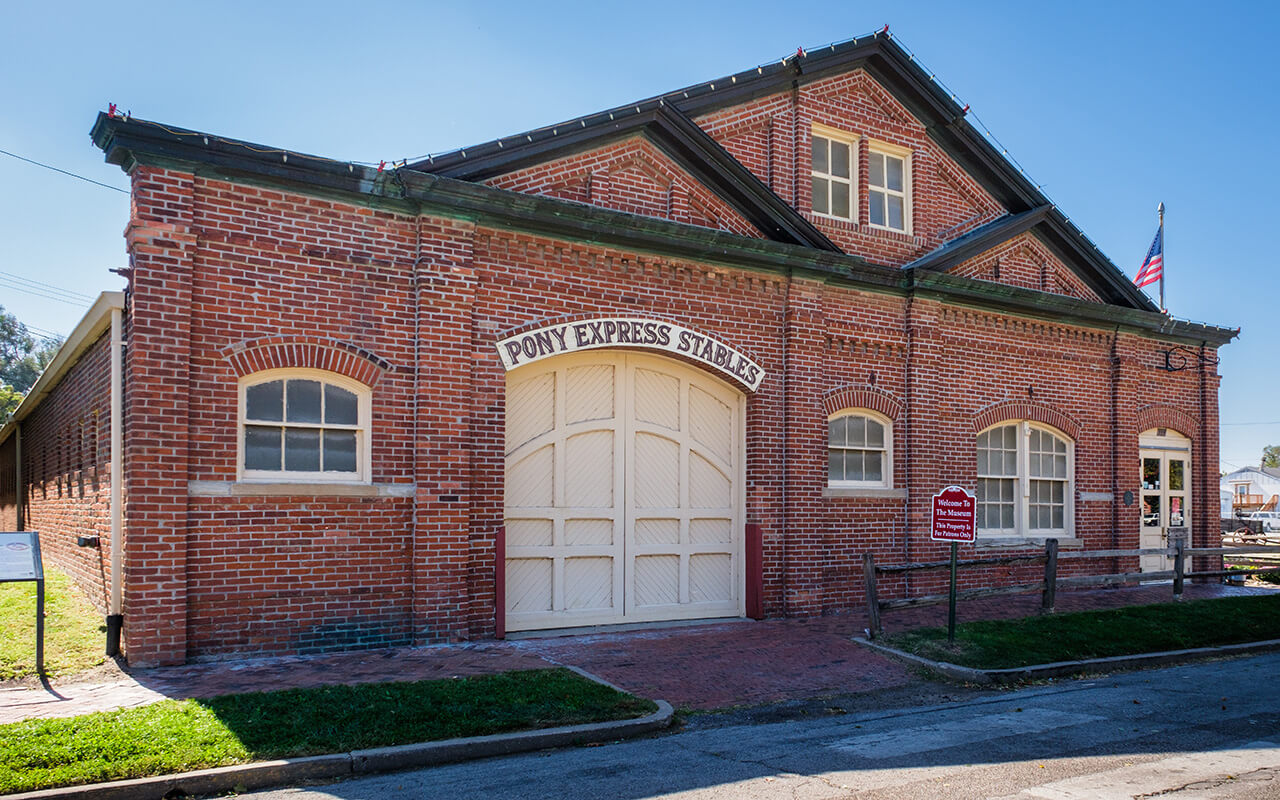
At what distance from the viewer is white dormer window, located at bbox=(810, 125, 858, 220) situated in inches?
572

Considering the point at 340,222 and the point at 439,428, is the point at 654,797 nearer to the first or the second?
the point at 439,428

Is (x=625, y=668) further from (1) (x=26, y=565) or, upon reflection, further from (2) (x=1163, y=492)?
(2) (x=1163, y=492)

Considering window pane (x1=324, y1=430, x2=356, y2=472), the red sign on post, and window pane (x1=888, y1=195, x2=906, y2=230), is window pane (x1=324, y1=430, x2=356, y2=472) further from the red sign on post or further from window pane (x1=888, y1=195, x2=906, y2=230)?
window pane (x1=888, y1=195, x2=906, y2=230)

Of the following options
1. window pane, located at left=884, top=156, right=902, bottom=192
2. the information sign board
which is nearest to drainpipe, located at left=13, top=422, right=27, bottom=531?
the information sign board

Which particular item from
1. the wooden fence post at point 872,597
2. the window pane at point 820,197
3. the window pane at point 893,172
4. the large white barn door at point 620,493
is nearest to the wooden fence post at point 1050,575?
the wooden fence post at point 872,597

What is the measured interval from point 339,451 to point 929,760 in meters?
6.47

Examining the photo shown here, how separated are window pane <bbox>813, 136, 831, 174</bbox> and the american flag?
25.8 ft

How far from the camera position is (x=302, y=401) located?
32.7ft

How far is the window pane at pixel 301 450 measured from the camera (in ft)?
32.4

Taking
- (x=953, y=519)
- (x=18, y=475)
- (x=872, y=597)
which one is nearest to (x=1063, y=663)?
(x=953, y=519)

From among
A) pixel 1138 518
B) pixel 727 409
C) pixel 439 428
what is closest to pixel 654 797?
pixel 439 428

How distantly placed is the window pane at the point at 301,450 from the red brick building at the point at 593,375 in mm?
23

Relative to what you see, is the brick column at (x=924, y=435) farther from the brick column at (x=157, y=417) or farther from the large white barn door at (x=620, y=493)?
the brick column at (x=157, y=417)

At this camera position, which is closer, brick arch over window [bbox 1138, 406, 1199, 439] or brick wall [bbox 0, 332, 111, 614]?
brick wall [bbox 0, 332, 111, 614]
